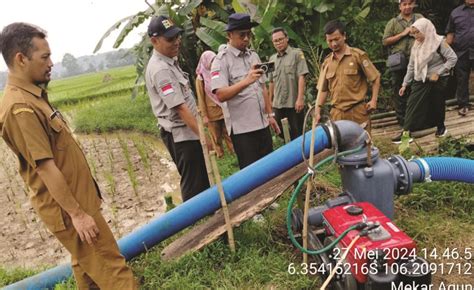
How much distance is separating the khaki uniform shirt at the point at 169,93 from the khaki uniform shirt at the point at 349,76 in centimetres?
128

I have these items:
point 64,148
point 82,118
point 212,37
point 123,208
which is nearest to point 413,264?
point 64,148

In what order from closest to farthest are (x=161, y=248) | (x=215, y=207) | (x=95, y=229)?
(x=95, y=229) < (x=215, y=207) < (x=161, y=248)

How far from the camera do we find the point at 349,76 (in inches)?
141

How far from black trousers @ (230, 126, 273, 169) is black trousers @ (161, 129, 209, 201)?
1.13ft

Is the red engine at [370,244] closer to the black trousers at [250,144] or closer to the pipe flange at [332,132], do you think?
the pipe flange at [332,132]

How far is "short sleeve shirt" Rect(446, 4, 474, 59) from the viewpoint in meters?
4.57

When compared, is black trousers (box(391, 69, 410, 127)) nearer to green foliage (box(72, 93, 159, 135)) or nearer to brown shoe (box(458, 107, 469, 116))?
brown shoe (box(458, 107, 469, 116))

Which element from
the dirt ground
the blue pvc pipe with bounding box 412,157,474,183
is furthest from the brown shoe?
the dirt ground

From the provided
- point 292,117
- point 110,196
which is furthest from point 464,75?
point 110,196

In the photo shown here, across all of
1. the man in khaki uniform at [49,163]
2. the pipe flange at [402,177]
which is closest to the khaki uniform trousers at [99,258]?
the man in khaki uniform at [49,163]

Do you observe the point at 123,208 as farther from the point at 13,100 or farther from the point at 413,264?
the point at 413,264

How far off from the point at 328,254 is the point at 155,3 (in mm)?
5888

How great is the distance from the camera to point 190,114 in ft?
9.46

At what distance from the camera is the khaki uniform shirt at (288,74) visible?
14.6 feet
